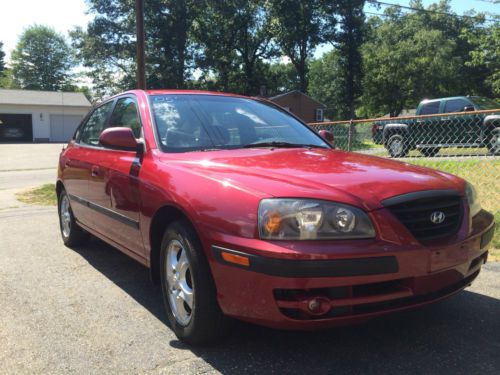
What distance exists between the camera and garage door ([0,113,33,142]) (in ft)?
144

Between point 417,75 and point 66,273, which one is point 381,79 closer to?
point 417,75

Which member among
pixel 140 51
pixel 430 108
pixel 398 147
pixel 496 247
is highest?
pixel 140 51

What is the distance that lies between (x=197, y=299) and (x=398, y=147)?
8.51m

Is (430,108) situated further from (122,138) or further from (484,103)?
(122,138)

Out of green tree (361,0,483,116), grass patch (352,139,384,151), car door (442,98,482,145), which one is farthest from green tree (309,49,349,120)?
grass patch (352,139,384,151)

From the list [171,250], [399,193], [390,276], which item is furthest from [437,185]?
[171,250]

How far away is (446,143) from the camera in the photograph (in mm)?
10922

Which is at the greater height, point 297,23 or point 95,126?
point 297,23

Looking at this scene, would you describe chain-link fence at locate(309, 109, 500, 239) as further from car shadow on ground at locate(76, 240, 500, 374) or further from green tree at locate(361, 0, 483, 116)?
green tree at locate(361, 0, 483, 116)

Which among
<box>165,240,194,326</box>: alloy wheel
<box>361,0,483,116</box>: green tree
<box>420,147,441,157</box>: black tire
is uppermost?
<box>361,0,483,116</box>: green tree

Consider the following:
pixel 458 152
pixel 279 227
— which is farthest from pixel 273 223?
pixel 458 152

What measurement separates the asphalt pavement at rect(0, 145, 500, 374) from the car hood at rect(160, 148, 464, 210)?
3.18 ft

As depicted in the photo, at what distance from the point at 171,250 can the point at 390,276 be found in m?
1.42

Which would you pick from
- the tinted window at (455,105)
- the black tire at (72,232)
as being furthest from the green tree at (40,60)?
the black tire at (72,232)
